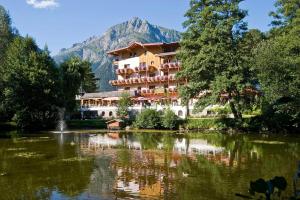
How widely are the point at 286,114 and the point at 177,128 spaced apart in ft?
50.8

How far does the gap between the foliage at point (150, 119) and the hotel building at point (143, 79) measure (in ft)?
25.0

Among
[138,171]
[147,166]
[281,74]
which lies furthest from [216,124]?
[138,171]

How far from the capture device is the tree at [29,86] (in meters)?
59.0

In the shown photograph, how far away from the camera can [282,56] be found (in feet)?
151

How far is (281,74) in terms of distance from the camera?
44625 mm

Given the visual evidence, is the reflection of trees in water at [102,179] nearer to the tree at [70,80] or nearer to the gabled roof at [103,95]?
the tree at [70,80]

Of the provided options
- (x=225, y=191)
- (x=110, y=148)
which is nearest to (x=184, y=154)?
(x=110, y=148)

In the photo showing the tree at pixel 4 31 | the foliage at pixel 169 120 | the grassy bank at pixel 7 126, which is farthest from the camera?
the tree at pixel 4 31

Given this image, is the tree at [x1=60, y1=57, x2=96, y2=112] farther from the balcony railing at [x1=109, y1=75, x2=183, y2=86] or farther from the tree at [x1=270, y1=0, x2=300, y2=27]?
the tree at [x1=270, y1=0, x2=300, y2=27]

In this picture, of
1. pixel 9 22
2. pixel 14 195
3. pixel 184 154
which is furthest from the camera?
pixel 9 22

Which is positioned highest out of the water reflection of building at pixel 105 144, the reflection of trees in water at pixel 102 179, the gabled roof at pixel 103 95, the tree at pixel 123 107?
the gabled roof at pixel 103 95

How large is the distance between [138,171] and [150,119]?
36.9 metres

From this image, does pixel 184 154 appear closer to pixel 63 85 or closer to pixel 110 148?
pixel 110 148

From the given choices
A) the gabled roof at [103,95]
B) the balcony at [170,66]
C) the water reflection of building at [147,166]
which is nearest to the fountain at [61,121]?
the gabled roof at [103,95]
